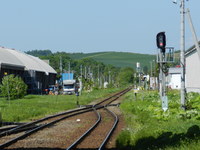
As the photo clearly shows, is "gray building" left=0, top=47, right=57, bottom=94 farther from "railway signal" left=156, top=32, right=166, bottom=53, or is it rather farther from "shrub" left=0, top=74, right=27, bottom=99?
"railway signal" left=156, top=32, right=166, bottom=53

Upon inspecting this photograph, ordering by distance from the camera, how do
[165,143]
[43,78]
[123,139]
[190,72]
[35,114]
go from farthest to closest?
1. [43,78]
2. [190,72]
3. [35,114]
4. [123,139]
5. [165,143]

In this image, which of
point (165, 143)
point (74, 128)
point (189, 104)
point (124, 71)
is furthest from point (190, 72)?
point (124, 71)

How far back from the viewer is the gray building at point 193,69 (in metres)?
42.2

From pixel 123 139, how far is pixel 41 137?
3.58m

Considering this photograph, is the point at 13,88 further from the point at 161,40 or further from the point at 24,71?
the point at 161,40

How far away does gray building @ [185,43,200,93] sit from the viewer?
4218cm

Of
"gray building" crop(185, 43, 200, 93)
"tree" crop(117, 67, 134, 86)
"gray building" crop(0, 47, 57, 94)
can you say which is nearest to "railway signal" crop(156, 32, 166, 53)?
"gray building" crop(185, 43, 200, 93)

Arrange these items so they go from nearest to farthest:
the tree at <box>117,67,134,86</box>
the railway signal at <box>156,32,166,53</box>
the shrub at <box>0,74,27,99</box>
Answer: the railway signal at <box>156,32,166,53</box>
the shrub at <box>0,74,27,99</box>
the tree at <box>117,67,134,86</box>

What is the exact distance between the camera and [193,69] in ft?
148

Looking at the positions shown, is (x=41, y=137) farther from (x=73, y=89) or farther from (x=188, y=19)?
(x=73, y=89)

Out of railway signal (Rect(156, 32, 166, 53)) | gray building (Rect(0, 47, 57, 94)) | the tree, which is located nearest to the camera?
railway signal (Rect(156, 32, 166, 53))

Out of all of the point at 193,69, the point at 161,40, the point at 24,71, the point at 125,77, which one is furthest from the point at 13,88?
the point at 125,77

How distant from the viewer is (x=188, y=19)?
567 inches

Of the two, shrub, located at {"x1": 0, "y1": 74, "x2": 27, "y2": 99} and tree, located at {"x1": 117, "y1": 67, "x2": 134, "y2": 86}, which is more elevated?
tree, located at {"x1": 117, "y1": 67, "x2": 134, "y2": 86}
